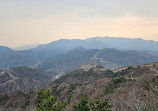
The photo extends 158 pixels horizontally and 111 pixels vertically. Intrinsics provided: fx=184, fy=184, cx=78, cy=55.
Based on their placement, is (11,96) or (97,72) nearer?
(11,96)

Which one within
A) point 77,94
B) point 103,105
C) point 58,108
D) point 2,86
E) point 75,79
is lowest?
point 2,86

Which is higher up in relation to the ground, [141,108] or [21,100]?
[141,108]

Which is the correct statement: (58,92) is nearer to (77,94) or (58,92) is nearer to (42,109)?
(77,94)

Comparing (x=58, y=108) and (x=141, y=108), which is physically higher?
(x=141, y=108)

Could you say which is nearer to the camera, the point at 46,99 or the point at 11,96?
the point at 46,99

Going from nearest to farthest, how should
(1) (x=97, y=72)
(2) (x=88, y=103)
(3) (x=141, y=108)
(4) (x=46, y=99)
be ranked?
(3) (x=141, y=108)
(2) (x=88, y=103)
(4) (x=46, y=99)
(1) (x=97, y=72)

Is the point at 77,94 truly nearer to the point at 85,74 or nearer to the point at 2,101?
the point at 2,101

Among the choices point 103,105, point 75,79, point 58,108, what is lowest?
point 75,79

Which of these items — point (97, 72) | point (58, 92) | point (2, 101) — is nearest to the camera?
point (58, 92)

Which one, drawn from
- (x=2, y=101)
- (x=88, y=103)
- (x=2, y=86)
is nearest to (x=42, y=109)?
(x=88, y=103)

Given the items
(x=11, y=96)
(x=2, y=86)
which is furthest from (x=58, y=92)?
(x=2, y=86)
